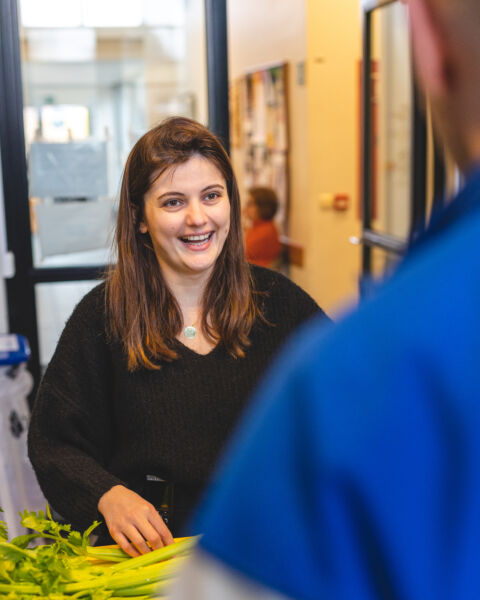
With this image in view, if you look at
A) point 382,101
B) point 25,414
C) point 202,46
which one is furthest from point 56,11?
point 382,101

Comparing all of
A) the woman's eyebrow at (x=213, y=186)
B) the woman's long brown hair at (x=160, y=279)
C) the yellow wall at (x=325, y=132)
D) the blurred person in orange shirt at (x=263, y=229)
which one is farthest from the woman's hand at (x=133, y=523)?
the blurred person in orange shirt at (x=263, y=229)

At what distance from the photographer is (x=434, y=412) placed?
0.33m

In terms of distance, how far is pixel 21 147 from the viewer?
3.34 m

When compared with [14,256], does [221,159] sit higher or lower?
higher

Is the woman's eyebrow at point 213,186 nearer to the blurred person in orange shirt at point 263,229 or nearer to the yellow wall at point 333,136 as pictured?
the yellow wall at point 333,136

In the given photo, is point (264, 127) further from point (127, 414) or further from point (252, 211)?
point (127, 414)

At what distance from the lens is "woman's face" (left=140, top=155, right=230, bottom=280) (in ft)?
5.51

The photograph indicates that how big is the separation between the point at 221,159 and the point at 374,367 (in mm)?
1433

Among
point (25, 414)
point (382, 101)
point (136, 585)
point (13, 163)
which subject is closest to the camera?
point (136, 585)

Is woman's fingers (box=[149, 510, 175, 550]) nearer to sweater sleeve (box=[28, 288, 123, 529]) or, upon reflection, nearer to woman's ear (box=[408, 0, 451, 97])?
sweater sleeve (box=[28, 288, 123, 529])

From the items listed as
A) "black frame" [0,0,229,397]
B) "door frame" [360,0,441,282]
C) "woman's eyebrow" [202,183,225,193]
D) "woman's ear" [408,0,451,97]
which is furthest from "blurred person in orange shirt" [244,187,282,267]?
"woman's ear" [408,0,451,97]

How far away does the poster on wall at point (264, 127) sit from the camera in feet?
19.8

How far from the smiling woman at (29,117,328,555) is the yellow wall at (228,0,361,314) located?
353 centimetres

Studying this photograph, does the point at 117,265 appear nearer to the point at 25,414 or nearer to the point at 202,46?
the point at 25,414
